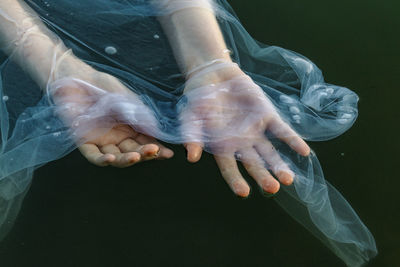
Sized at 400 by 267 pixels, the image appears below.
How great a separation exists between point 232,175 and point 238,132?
0.09 meters

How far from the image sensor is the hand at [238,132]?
802 mm

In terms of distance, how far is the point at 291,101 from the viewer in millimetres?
941

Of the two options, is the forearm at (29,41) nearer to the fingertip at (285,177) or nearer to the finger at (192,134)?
the finger at (192,134)

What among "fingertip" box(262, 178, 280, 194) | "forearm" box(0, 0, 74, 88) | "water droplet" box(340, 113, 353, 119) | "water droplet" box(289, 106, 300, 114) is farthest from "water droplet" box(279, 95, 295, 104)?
"forearm" box(0, 0, 74, 88)

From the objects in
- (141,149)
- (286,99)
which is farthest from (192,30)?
(141,149)

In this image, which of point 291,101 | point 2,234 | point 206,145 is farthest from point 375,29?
point 2,234

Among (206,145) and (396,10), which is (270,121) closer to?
(206,145)

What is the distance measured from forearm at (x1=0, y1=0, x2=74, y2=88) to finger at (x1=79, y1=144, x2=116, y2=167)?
199 mm

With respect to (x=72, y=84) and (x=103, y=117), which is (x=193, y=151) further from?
(x=72, y=84)

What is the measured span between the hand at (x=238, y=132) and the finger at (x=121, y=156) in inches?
4.6

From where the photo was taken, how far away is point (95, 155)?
800mm

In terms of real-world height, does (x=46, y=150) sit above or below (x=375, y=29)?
below

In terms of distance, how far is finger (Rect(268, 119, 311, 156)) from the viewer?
80 cm

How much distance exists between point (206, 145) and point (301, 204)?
0.23 m
